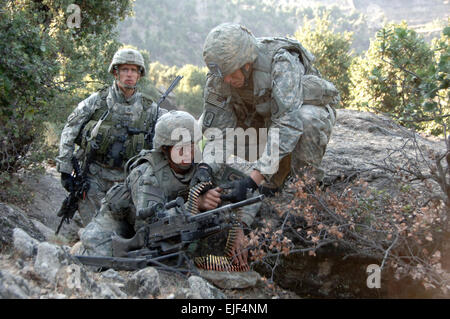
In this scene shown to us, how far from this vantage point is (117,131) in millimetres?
5969

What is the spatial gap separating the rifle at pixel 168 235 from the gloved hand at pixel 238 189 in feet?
0.51

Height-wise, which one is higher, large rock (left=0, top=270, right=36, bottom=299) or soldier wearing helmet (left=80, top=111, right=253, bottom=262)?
soldier wearing helmet (left=80, top=111, right=253, bottom=262)

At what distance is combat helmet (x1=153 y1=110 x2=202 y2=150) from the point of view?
427cm

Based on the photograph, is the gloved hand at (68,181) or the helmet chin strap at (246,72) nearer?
the helmet chin strap at (246,72)

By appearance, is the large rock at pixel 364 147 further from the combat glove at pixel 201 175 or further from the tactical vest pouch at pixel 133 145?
the tactical vest pouch at pixel 133 145

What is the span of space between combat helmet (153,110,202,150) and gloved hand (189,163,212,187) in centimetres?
30

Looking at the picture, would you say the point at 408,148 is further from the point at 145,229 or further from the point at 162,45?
the point at 162,45

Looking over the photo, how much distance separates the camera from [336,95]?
4906 millimetres

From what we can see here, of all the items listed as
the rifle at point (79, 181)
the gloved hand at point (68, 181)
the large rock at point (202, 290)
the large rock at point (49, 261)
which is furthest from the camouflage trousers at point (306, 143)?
the gloved hand at point (68, 181)

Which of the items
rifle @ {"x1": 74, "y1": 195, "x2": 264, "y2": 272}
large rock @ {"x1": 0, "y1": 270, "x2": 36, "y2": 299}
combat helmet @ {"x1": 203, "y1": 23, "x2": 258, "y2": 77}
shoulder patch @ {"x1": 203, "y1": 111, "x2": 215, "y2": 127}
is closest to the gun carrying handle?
rifle @ {"x1": 74, "y1": 195, "x2": 264, "y2": 272}

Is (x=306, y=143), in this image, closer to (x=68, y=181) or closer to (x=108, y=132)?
(x=108, y=132)

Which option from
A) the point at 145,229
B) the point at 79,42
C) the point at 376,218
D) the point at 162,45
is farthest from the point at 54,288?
the point at 162,45

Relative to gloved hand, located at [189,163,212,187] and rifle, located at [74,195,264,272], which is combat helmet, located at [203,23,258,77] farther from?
rifle, located at [74,195,264,272]

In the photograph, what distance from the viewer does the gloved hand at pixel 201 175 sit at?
4098 mm
